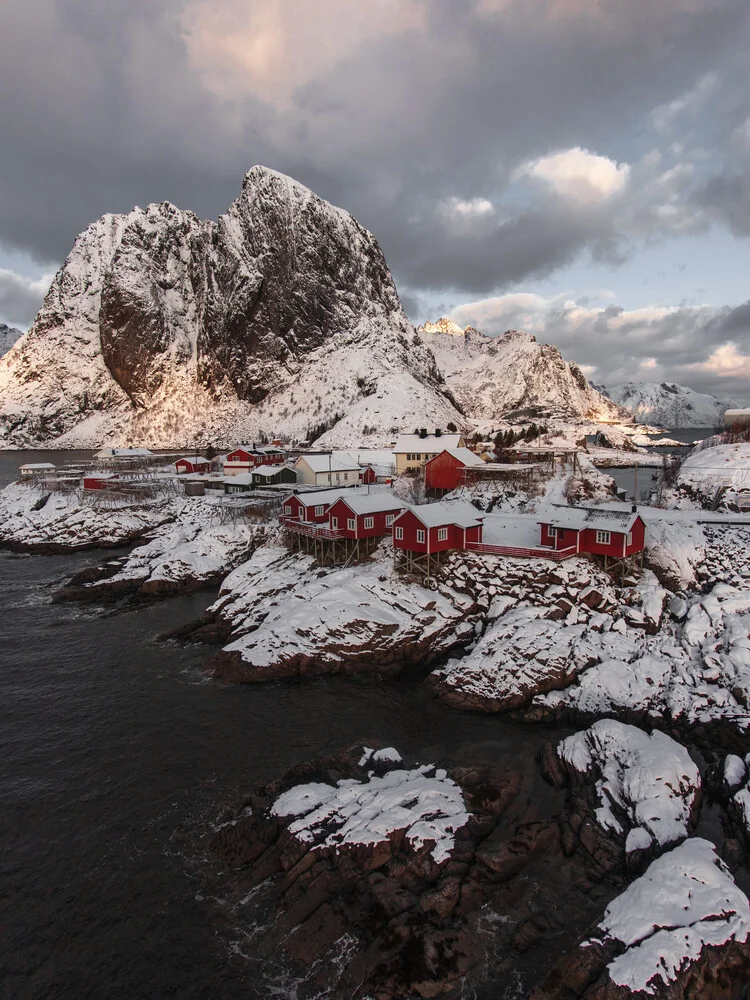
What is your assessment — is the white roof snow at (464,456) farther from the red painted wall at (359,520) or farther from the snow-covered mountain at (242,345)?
the snow-covered mountain at (242,345)

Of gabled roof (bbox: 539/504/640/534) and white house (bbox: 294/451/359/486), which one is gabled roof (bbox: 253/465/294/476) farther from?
gabled roof (bbox: 539/504/640/534)

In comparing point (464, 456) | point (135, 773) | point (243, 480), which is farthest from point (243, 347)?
point (135, 773)

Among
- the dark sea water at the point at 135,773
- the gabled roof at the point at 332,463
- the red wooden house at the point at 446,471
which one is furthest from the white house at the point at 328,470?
the dark sea water at the point at 135,773

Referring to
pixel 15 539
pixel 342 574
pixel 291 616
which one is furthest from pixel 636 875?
pixel 15 539

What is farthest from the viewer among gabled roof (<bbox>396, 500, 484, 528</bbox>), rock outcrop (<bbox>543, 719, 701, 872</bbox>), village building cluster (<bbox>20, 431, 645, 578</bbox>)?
gabled roof (<bbox>396, 500, 484, 528</bbox>)

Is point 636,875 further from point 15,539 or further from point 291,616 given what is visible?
point 15,539

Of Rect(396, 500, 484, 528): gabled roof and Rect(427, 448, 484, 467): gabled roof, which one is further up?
Rect(427, 448, 484, 467): gabled roof

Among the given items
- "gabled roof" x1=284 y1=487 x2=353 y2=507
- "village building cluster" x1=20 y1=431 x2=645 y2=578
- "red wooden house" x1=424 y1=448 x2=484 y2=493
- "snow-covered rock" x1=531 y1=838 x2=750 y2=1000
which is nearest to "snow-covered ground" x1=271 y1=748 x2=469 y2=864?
"snow-covered rock" x1=531 y1=838 x2=750 y2=1000

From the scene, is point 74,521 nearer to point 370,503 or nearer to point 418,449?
Result: point 370,503
